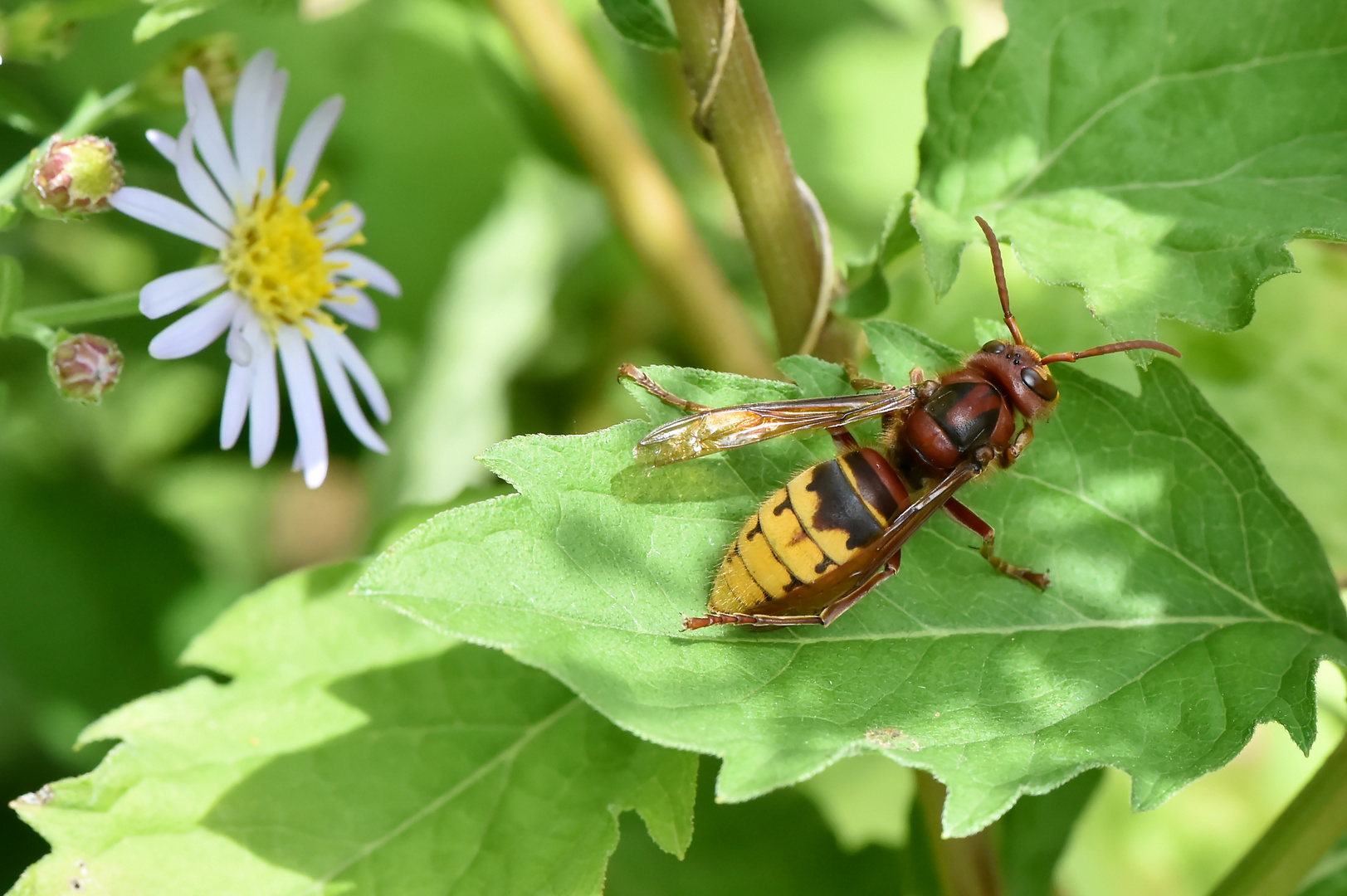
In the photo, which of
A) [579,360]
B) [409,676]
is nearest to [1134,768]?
[409,676]

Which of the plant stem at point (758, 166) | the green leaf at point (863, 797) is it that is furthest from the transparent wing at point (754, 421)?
the green leaf at point (863, 797)

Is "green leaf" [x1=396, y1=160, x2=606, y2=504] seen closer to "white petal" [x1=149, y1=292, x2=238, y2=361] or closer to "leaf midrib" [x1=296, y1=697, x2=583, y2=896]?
"white petal" [x1=149, y1=292, x2=238, y2=361]

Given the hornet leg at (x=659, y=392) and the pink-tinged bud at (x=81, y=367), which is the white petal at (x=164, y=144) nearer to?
the pink-tinged bud at (x=81, y=367)

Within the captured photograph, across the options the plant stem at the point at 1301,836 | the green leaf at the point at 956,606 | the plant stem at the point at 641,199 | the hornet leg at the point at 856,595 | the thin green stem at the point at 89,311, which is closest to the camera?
the green leaf at the point at 956,606

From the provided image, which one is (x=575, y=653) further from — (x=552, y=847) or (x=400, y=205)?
(x=400, y=205)

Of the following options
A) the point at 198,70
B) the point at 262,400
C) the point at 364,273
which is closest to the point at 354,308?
the point at 364,273
